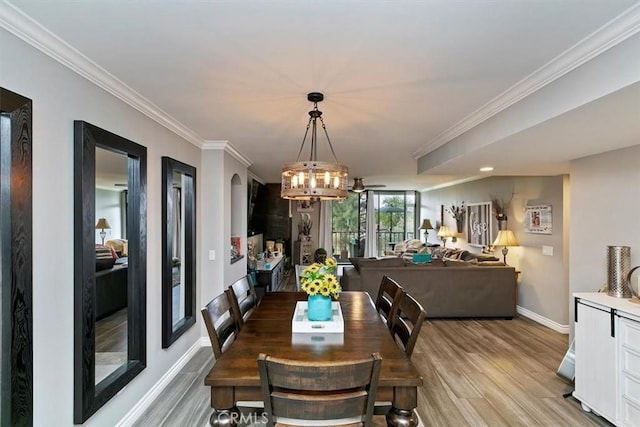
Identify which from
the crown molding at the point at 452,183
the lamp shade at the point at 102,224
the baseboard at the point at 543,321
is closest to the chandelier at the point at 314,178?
the baseboard at the point at 543,321

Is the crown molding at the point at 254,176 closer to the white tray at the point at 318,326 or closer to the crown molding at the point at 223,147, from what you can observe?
the crown molding at the point at 223,147

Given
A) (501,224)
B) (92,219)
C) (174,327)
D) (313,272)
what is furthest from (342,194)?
(501,224)

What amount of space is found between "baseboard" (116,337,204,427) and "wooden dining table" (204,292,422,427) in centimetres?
115

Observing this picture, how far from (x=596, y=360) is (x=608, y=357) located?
13 centimetres

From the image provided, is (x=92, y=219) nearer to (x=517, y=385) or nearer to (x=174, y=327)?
(x=174, y=327)

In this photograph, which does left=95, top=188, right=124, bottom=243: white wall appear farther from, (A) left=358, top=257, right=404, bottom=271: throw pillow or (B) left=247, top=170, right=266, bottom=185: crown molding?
(A) left=358, top=257, right=404, bottom=271: throw pillow

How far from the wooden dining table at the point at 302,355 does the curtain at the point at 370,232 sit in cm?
812

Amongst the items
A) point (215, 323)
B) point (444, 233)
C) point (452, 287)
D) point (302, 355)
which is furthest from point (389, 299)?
point (444, 233)

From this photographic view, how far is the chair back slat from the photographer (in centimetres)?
195

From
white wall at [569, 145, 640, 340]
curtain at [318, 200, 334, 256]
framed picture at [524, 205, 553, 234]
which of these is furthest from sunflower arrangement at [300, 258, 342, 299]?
curtain at [318, 200, 334, 256]

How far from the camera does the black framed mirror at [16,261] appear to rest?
151cm

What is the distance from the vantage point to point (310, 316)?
7.57 ft

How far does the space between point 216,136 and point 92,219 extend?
6.33ft

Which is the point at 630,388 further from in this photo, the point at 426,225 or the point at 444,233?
the point at 426,225
